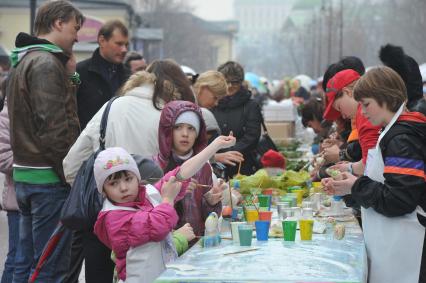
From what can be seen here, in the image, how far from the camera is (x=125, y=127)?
22.3ft

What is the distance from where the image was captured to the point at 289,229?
18.9 feet

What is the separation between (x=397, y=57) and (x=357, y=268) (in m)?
2.18

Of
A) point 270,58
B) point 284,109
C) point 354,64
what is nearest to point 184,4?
point 284,109

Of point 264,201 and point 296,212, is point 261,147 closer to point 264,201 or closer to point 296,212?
point 264,201

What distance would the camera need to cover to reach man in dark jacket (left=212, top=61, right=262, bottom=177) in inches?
412

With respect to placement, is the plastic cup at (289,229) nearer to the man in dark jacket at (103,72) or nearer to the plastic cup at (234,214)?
the plastic cup at (234,214)

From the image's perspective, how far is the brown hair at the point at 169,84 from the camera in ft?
22.9

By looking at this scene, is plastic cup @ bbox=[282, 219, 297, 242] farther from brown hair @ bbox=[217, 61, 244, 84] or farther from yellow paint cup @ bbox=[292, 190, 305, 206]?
brown hair @ bbox=[217, 61, 244, 84]

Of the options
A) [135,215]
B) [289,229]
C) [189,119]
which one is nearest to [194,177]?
[189,119]

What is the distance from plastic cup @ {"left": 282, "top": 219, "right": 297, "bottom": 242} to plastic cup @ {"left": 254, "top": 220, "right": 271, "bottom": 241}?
0.11 metres

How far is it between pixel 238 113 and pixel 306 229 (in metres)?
4.85

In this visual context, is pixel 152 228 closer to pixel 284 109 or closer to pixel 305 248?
pixel 305 248

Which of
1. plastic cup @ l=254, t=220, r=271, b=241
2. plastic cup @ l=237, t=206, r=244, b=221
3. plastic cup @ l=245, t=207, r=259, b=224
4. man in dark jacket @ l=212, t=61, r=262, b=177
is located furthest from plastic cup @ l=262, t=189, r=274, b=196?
man in dark jacket @ l=212, t=61, r=262, b=177

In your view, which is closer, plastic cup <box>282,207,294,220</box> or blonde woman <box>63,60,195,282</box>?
plastic cup <box>282,207,294,220</box>
